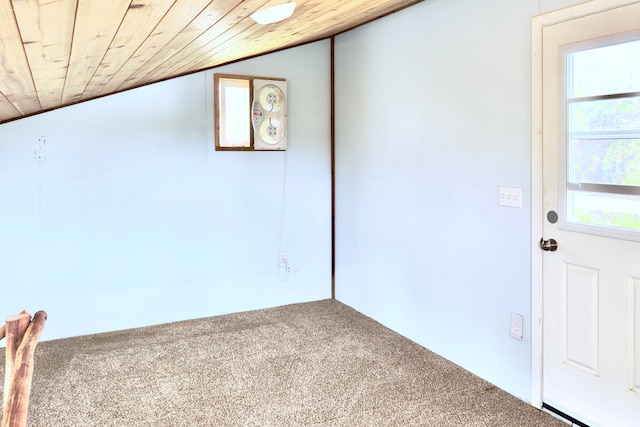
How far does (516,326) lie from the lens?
2.65 m

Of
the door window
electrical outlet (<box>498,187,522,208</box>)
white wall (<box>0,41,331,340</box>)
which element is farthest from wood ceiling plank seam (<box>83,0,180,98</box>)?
electrical outlet (<box>498,187,522,208</box>)

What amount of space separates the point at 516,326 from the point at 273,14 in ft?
6.69

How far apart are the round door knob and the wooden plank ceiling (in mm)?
1610

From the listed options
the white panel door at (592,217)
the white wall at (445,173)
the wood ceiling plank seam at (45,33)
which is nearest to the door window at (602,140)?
the white panel door at (592,217)

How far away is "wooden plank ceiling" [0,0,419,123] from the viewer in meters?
1.14

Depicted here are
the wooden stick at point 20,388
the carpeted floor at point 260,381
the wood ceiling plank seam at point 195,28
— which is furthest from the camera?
the carpeted floor at point 260,381

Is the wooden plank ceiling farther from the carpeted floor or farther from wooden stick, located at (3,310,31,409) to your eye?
the carpeted floor

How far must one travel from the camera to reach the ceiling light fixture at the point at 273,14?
2.02 metres

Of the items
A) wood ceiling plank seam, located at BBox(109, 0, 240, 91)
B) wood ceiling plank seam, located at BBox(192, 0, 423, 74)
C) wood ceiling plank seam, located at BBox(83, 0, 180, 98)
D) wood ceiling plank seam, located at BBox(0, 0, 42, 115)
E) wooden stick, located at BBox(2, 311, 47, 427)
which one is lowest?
wooden stick, located at BBox(2, 311, 47, 427)

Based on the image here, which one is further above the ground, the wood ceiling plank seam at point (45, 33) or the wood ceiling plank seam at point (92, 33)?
the wood ceiling plank seam at point (92, 33)

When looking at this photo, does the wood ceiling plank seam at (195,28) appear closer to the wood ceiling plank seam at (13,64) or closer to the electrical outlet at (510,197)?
the wood ceiling plank seam at (13,64)

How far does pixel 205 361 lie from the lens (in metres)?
3.19

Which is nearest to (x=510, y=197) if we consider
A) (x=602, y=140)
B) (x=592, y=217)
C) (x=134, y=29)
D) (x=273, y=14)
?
(x=592, y=217)

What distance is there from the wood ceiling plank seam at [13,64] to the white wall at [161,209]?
109cm
